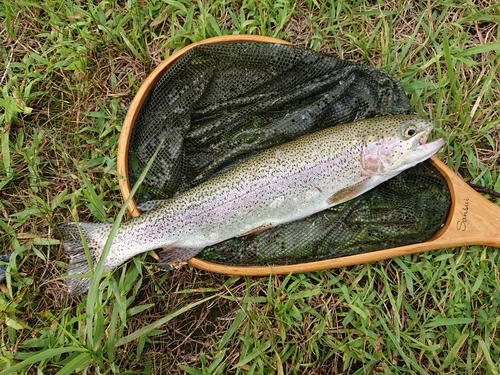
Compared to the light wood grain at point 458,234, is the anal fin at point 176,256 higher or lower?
higher

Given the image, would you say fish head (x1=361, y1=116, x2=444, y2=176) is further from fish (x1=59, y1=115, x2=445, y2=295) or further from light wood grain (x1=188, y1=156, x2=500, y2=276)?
light wood grain (x1=188, y1=156, x2=500, y2=276)

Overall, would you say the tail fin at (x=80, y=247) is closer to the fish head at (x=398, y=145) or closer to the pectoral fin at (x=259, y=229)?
the pectoral fin at (x=259, y=229)

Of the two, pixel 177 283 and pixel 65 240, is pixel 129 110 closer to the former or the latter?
pixel 65 240

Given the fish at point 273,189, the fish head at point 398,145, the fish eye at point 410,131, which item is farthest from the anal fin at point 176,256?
the fish eye at point 410,131

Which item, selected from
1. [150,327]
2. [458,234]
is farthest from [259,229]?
[458,234]

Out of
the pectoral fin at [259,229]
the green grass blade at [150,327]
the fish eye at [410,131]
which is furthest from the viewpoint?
the pectoral fin at [259,229]

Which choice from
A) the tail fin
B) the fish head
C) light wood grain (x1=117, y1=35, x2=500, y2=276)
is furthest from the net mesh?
the tail fin

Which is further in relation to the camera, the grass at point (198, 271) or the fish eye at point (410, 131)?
the grass at point (198, 271)
